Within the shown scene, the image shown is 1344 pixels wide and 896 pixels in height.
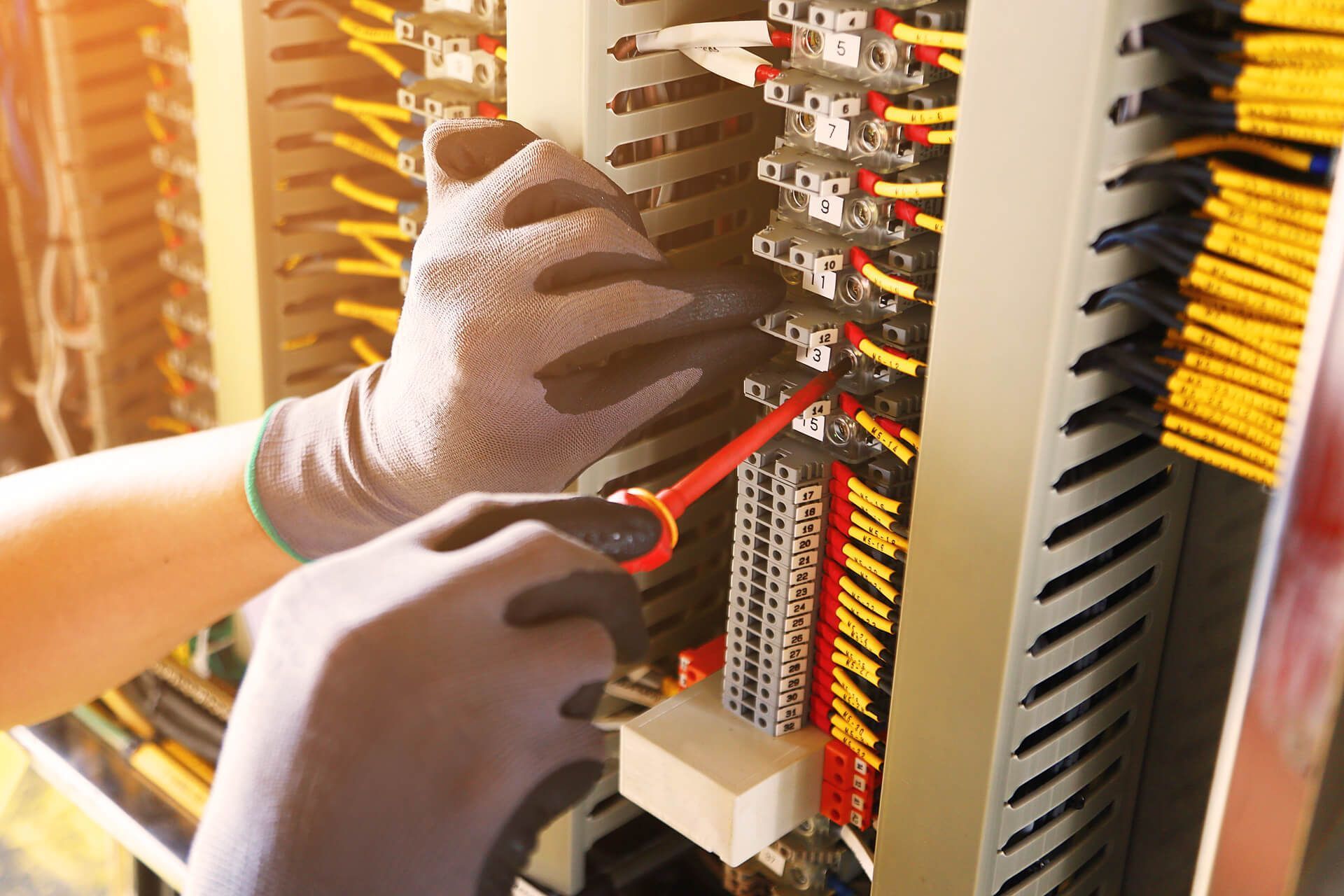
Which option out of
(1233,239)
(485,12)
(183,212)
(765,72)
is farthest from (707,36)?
(183,212)

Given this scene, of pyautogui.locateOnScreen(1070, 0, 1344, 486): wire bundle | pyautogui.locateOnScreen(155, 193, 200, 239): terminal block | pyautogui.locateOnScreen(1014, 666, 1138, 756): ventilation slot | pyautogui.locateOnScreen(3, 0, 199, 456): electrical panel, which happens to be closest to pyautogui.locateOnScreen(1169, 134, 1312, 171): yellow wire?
pyautogui.locateOnScreen(1070, 0, 1344, 486): wire bundle

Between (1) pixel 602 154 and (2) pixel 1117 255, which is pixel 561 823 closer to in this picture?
(1) pixel 602 154

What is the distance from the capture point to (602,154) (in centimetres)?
90

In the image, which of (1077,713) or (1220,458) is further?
(1077,713)

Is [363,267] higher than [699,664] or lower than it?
higher

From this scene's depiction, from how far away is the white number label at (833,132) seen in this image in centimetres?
80

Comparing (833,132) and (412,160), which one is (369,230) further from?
(833,132)

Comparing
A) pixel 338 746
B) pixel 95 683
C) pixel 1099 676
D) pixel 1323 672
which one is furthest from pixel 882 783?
pixel 95 683

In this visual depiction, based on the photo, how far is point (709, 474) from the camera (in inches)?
32.5

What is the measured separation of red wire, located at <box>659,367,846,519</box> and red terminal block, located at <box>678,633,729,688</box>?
0.24 metres

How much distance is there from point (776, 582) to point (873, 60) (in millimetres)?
373

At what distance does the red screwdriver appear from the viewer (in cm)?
78

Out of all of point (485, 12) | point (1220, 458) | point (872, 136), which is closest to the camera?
point (1220, 458)

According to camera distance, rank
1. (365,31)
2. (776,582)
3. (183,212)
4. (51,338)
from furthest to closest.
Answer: (51,338) < (183,212) < (365,31) < (776,582)
